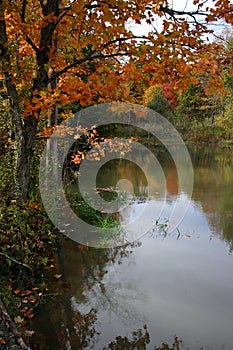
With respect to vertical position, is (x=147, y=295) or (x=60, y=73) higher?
(x=60, y=73)

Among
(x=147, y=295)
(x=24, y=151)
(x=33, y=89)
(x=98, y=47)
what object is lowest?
(x=147, y=295)

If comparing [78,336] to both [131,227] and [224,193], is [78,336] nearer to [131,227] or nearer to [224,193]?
[131,227]

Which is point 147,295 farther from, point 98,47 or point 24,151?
point 98,47

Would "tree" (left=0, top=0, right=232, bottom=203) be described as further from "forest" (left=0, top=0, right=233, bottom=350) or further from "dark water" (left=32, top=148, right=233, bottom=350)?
"dark water" (left=32, top=148, right=233, bottom=350)

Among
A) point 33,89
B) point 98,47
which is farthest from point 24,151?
point 98,47

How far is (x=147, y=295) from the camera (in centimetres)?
513

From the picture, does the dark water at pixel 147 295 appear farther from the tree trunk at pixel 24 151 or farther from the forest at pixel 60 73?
the tree trunk at pixel 24 151

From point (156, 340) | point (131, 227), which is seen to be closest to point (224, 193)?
point (131, 227)

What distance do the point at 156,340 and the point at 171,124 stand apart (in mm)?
32642

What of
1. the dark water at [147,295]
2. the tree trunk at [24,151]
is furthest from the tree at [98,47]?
the dark water at [147,295]

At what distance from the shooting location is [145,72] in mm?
3674

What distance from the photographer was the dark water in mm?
4090

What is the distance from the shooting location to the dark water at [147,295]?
4090 mm

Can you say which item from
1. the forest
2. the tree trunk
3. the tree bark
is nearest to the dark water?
the forest
